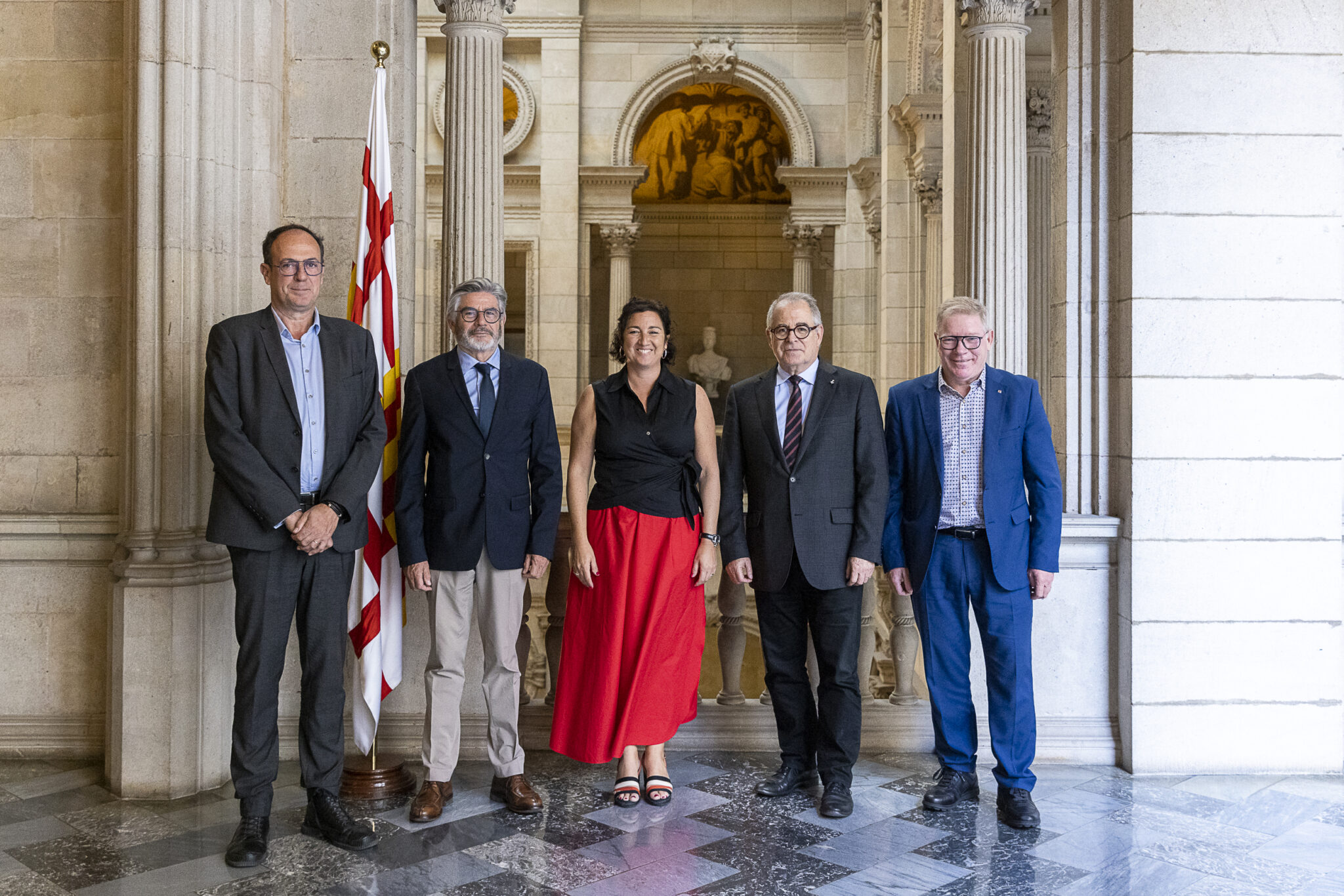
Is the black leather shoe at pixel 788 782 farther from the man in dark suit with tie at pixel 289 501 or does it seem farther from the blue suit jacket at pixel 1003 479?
the man in dark suit with tie at pixel 289 501

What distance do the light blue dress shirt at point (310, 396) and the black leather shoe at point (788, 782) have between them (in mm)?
1957

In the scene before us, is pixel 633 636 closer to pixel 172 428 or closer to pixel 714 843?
pixel 714 843

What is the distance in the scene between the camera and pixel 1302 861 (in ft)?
11.6

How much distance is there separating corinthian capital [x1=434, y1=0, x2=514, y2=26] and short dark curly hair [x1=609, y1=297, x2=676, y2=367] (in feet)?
5.82

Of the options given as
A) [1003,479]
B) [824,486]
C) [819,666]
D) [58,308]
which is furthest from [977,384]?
[58,308]

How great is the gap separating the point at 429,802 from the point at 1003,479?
2.30 m

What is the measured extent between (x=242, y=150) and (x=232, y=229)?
1.17 feet

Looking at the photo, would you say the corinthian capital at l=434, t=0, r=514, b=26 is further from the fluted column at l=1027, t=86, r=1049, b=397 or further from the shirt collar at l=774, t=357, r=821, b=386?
the fluted column at l=1027, t=86, r=1049, b=397

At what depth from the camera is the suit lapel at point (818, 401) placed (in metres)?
3.83

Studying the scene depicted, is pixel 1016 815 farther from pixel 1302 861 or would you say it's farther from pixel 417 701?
pixel 417 701

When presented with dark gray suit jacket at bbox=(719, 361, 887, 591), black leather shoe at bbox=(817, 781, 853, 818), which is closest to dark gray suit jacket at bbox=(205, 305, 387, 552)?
dark gray suit jacket at bbox=(719, 361, 887, 591)

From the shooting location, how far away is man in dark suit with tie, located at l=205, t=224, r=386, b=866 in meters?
Answer: 3.46

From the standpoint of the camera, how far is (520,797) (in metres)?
3.86

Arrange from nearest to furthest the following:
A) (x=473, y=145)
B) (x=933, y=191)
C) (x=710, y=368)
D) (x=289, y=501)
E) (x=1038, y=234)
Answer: (x=289, y=501) → (x=473, y=145) → (x=1038, y=234) → (x=933, y=191) → (x=710, y=368)
